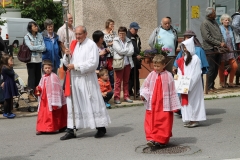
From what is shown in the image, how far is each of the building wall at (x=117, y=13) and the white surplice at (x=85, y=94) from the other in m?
6.45

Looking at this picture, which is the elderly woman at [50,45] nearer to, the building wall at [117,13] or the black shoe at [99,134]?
the building wall at [117,13]

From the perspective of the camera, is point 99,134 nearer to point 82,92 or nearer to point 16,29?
point 82,92

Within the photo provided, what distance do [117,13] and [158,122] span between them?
315 inches

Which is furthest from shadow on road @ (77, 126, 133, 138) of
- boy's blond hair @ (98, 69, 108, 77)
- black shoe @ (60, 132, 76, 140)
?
boy's blond hair @ (98, 69, 108, 77)

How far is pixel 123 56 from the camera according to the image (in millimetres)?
12664

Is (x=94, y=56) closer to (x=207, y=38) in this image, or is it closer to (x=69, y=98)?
(x=69, y=98)

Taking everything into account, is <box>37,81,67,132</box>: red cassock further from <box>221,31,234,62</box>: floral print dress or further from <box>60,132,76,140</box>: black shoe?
<box>221,31,234,62</box>: floral print dress

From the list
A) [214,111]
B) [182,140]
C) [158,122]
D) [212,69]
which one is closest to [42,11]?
[212,69]

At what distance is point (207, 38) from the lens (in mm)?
13938

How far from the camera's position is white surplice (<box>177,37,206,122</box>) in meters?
10.2

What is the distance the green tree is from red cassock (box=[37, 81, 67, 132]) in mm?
27032

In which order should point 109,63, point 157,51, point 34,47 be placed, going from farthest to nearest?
point 157,51, point 109,63, point 34,47

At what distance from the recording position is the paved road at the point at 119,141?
→ 27.0ft

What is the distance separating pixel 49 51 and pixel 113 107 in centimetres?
195
